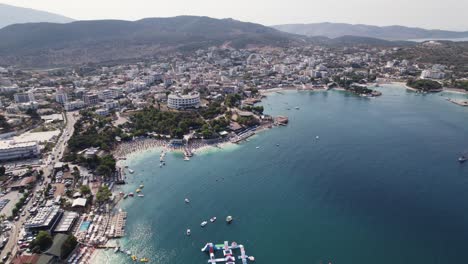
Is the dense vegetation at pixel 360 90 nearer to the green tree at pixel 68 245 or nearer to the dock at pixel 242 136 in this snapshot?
the dock at pixel 242 136

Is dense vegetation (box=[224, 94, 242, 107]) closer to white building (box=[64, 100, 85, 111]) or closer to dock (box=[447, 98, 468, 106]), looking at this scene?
white building (box=[64, 100, 85, 111])

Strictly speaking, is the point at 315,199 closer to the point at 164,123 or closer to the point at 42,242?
the point at 42,242

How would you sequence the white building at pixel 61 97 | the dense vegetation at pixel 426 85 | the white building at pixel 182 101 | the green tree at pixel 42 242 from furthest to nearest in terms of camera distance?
the dense vegetation at pixel 426 85
the white building at pixel 61 97
the white building at pixel 182 101
the green tree at pixel 42 242

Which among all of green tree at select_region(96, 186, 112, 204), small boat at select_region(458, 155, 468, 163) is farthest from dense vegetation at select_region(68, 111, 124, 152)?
small boat at select_region(458, 155, 468, 163)

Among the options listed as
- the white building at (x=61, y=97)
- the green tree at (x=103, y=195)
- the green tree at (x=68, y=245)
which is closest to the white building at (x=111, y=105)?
the white building at (x=61, y=97)

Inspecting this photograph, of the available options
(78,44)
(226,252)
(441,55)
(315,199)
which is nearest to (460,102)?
(315,199)
